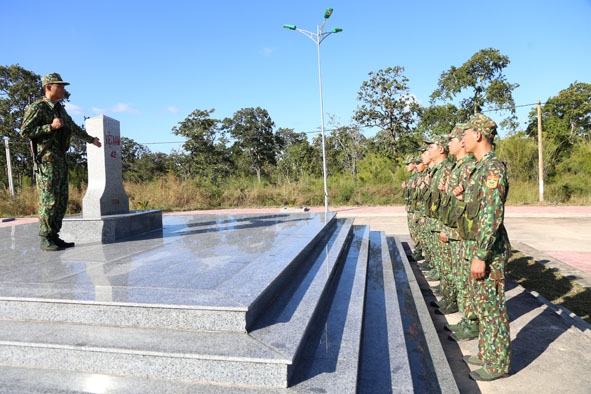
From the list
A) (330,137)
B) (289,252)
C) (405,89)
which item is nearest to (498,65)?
(405,89)

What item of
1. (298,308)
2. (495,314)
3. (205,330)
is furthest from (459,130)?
(205,330)

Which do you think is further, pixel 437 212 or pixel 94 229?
pixel 94 229

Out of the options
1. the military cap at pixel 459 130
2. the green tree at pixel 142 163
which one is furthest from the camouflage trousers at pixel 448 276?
the green tree at pixel 142 163

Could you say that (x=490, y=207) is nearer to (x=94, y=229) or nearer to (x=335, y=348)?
(x=335, y=348)

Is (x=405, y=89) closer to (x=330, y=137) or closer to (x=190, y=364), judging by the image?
(x=330, y=137)

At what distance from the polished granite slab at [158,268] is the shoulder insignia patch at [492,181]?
1801 millimetres

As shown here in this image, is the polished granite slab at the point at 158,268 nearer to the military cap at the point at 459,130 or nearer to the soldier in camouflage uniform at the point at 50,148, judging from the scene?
the soldier in camouflage uniform at the point at 50,148

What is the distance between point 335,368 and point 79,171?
2363cm

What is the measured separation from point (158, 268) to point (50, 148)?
2.10m

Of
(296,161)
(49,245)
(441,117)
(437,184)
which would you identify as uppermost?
(441,117)

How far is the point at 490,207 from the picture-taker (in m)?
2.54

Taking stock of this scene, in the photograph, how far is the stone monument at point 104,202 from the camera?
5.19 metres

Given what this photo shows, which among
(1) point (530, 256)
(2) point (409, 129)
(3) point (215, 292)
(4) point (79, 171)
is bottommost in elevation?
(1) point (530, 256)

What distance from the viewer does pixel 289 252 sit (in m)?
4.17
